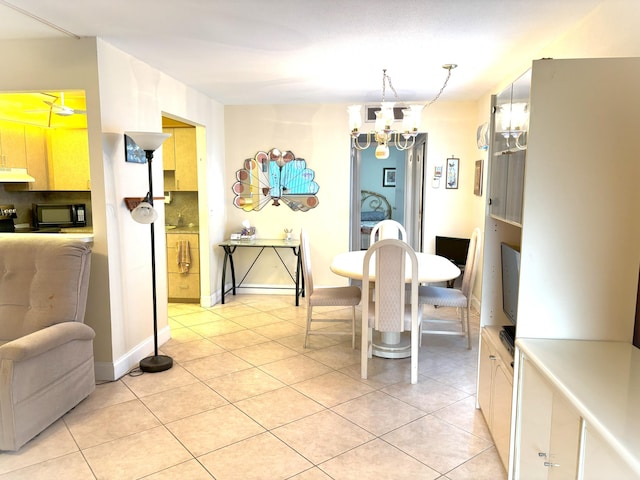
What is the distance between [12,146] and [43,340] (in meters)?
3.08

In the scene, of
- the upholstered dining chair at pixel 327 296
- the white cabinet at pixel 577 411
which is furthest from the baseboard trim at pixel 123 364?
the white cabinet at pixel 577 411

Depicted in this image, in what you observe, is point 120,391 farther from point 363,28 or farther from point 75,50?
point 363,28

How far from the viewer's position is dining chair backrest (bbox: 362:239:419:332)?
310 cm

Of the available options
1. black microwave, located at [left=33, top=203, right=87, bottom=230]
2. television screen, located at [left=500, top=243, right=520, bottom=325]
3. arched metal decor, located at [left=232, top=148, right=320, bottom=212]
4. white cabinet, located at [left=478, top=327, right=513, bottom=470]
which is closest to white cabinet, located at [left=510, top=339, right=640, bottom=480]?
white cabinet, located at [left=478, top=327, right=513, bottom=470]

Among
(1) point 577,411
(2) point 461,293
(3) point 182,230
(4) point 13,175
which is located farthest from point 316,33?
(4) point 13,175

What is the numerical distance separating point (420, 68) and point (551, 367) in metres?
2.89

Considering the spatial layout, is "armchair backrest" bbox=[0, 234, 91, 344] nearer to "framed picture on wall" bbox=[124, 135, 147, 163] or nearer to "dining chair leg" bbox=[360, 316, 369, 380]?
"framed picture on wall" bbox=[124, 135, 147, 163]

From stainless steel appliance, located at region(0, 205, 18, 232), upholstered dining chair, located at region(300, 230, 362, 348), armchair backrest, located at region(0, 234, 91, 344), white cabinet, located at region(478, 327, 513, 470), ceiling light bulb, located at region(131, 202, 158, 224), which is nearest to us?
white cabinet, located at region(478, 327, 513, 470)

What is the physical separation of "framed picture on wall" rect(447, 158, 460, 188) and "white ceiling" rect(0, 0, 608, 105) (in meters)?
1.23

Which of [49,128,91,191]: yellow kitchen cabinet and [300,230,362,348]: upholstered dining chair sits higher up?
[49,128,91,191]: yellow kitchen cabinet

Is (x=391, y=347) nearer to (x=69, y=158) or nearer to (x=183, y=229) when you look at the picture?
(x=183, y=229)

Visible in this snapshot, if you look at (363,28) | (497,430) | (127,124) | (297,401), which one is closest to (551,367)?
(497,430)

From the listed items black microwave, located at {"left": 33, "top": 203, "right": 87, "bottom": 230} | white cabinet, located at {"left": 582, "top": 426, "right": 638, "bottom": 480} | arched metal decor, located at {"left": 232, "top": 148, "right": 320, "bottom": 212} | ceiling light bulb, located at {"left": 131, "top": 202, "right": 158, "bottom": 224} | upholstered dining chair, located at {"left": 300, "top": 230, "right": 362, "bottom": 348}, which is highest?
arched metal decor, located at {"left": 232, "top": 148, "right": 320, "bottom": 212}

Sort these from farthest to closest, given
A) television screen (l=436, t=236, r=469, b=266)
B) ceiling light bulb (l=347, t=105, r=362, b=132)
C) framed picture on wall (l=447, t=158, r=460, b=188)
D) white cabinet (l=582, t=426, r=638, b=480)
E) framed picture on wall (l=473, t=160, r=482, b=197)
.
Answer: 1. framed picture on wall (l=447, t=158, r=460, b=188)
2. television screen (l=436, t=236, r=469, b=266)
3. framed picture on wall (l=473, t=160, r=482, b=197)
4. ceiling light bulb (l=347, t=105, r=362, b=132)
5. white cabinet (l=582, t=426, r=638, b=480)
